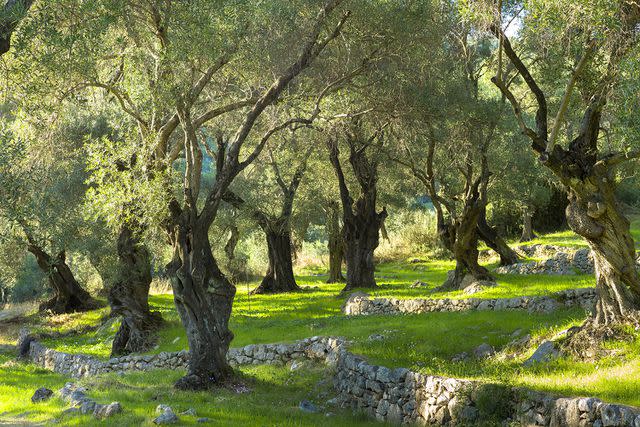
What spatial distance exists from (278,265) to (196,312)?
20611mm

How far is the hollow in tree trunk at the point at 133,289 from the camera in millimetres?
25000

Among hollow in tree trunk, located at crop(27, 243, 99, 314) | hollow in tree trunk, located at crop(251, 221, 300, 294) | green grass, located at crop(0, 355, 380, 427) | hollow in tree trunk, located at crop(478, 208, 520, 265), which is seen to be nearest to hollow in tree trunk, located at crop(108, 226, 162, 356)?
green grass, located at crop(0, 355, 380, 427)

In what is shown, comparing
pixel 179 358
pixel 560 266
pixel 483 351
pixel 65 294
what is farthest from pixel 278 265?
pixel 483 351

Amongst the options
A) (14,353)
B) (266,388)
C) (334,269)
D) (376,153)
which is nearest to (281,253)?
(334,269)

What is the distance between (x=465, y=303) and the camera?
2253cm

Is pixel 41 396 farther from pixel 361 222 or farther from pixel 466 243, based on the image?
pixel 361 222

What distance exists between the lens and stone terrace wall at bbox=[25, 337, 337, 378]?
65.2 ft

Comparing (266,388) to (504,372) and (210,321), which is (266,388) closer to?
(210,321)

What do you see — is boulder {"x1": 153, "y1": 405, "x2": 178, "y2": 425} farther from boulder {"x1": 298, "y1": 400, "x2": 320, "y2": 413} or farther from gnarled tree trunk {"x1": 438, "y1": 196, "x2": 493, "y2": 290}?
gnarled tree trunk {"x1": 438, "y1": 196, "x2": 493, "y2": 290}

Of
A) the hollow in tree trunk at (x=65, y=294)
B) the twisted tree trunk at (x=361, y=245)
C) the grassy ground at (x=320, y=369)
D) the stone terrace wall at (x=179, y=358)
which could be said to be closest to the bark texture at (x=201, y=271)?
the grassy ground at (x=320, y=369)

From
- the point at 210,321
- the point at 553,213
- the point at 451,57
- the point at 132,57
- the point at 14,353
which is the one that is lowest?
the point at 14,353

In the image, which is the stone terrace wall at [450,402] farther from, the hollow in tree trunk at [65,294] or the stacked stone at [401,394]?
the hollow in tree trunk at [65,294]

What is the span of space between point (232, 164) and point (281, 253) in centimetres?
2082

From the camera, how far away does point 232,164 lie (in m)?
16.5
